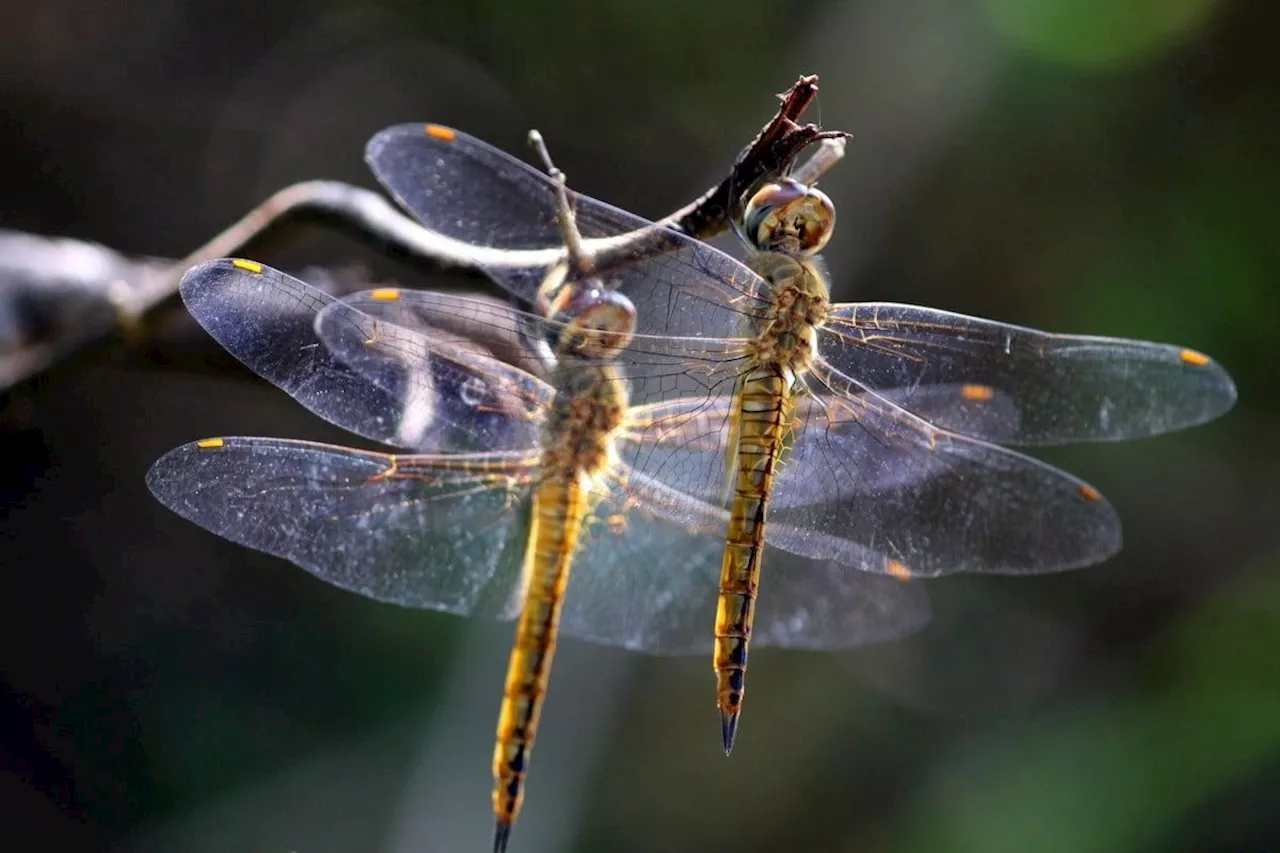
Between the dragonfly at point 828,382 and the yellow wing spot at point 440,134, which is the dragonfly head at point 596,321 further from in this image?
the yellow wing spot at point 440,134

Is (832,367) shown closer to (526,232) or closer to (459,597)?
(526,232)

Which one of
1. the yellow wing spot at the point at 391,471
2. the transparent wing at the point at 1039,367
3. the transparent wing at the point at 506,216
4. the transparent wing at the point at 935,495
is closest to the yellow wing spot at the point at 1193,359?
the transparent wing at the point at 1039,367

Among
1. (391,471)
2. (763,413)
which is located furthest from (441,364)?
(763,413)

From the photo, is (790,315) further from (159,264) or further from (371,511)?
(159,264)

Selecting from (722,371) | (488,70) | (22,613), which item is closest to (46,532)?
(22,613)

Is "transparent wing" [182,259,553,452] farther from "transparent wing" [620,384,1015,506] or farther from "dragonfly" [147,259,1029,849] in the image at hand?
"transparent wing" [620,384,1015,506]

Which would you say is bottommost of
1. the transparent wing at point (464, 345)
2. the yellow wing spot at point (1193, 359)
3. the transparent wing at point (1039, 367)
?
the transparent wing at point (464, 345)
